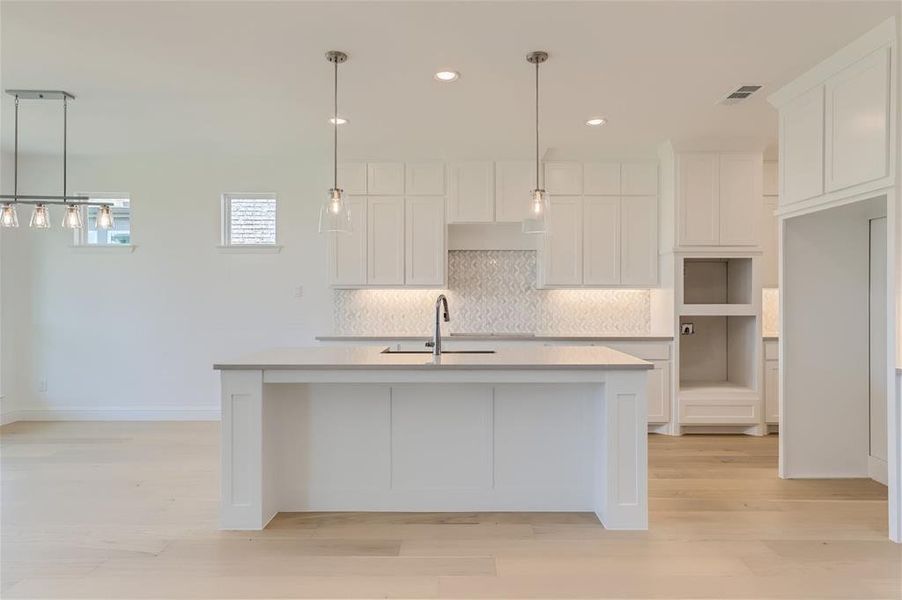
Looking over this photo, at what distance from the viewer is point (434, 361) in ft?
9.38

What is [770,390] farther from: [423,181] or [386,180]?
[386,180]

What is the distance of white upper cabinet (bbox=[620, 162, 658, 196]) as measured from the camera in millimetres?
5137

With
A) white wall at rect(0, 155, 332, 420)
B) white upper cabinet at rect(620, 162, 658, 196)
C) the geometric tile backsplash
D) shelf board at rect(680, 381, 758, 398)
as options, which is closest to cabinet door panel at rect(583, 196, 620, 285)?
white upper cabinet at rect(620, 162, 658, 196)

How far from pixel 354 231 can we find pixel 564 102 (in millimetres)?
2369

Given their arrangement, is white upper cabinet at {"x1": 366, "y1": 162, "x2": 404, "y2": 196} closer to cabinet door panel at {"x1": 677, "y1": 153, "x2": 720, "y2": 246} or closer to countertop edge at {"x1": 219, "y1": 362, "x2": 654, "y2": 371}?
cabinet door panel at {"x1": 677, "y1": 153, "x2": 720, "y2": 246}

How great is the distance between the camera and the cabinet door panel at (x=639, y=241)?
5.14m

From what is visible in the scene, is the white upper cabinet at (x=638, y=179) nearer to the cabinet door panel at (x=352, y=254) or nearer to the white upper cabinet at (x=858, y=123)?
the white upper cabinet at (x=858, y=123)

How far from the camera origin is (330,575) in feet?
7.65

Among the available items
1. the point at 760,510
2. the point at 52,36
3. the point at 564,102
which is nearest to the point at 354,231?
the point at 564,102

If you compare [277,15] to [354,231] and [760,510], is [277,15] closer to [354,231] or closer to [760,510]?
[354,231]

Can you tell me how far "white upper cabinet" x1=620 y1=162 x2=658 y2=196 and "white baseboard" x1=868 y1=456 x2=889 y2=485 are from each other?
2.81 meters

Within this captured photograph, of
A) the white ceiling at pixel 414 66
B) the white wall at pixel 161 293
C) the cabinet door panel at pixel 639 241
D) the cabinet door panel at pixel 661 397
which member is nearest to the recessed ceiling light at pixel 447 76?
the white ceiling at pixel 414 66

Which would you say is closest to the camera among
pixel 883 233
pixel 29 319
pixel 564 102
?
pixel 883 233

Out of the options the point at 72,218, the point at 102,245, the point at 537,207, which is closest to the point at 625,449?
the point at 537,207
